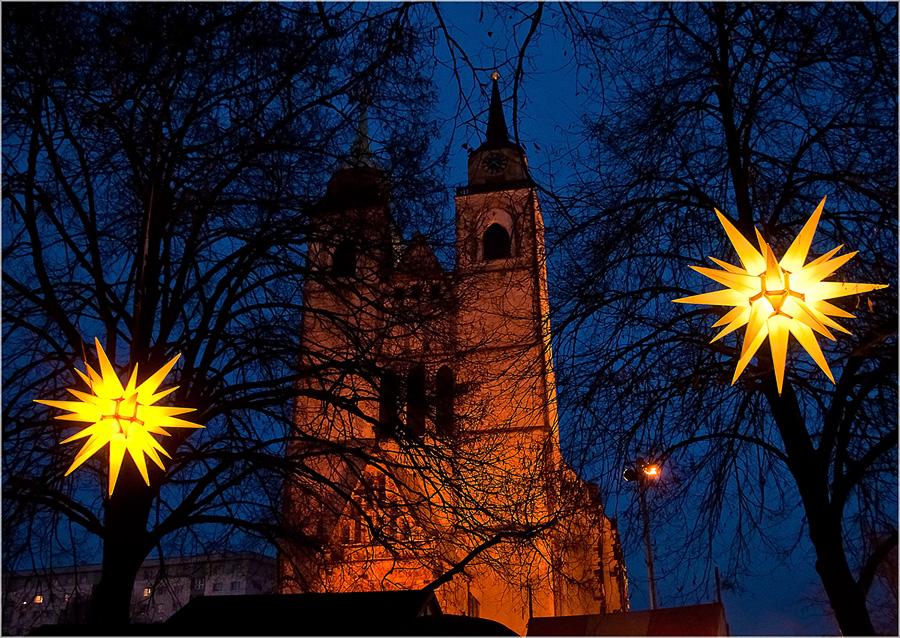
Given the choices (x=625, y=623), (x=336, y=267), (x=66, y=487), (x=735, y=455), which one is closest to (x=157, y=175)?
(x=336, y=267)

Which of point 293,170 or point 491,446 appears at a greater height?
point 293,170

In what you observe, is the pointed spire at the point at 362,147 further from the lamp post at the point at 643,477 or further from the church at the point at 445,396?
the lamp post at the point at 643,477

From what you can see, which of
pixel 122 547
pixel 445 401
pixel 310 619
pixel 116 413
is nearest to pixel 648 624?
pixel 445 401

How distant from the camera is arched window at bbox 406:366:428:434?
33.6ft

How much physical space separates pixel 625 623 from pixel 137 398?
20580 mm

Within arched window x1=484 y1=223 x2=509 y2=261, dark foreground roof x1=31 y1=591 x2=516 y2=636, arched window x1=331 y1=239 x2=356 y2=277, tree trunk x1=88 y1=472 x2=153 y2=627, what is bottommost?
dark foreground roof x1=31 y1=591 x2=516 y2=636

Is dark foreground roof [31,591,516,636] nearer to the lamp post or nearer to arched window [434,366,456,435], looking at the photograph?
the lamp post

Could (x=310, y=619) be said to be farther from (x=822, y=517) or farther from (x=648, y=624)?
(x=648, y=624)

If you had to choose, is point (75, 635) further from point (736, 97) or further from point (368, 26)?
point (736, 97)

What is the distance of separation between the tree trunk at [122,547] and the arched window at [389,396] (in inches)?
116

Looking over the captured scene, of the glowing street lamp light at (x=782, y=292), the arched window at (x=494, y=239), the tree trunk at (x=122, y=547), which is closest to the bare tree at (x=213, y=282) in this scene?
the tree trunk at (x=122, y=547)

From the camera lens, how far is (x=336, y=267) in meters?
10.9

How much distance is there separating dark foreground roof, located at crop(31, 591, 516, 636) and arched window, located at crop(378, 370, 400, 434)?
6.73ft

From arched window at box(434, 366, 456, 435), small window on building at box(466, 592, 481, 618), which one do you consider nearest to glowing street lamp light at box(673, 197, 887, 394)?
arched window at box(434, 366, 456, 435)
